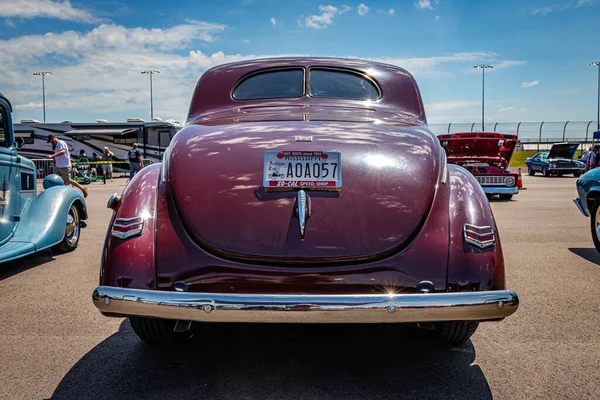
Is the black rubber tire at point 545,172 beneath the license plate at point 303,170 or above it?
beneath

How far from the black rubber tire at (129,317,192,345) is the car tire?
384 centimetres

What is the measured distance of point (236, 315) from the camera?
7.89 ft

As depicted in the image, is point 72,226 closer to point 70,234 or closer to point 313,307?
point 70,234

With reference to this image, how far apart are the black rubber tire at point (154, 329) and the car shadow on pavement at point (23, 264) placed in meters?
3.02

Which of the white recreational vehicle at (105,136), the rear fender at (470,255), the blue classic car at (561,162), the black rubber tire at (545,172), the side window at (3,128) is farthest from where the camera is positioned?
the white recreational vehicle at (105,136)

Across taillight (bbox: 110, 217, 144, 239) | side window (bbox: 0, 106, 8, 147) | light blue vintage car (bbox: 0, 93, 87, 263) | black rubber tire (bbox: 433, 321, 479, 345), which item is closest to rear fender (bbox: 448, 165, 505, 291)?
black rubber tire (bbox: 433, 321, 479, 345)

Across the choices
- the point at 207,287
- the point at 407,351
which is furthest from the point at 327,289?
the point at 407,351

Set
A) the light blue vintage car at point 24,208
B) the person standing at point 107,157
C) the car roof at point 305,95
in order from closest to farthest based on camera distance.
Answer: the car roof at point 305,95, the light blue vintage car at point 24,208, the person standing at point 107,157

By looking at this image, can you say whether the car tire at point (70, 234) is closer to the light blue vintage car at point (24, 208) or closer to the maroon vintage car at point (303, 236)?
the light blue vintage car at point (24, 208)

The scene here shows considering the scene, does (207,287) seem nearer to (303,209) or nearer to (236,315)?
(236,315)

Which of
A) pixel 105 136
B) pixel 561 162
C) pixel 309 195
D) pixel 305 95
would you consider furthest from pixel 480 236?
pixel 105 136

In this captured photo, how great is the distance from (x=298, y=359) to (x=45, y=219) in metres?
4.09

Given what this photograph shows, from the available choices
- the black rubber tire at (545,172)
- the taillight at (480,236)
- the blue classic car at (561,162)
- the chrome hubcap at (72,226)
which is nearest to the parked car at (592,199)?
the taillight at (480,236)

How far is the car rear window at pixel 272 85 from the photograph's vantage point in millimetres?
4145
